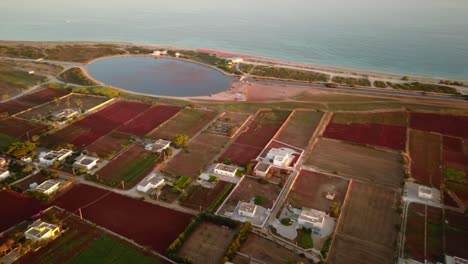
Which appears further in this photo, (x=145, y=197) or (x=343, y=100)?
(x=343, y=100)

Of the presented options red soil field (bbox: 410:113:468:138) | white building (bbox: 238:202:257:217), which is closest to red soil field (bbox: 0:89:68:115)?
white building (bbox: 238:202:257:217)

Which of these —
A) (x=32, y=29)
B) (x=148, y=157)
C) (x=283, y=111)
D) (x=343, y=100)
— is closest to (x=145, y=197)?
(x=148, y=157)

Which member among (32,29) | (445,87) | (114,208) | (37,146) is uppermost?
(32,29)

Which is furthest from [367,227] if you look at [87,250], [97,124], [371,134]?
[97,124]

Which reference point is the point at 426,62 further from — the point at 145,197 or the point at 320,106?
the point at 145,197

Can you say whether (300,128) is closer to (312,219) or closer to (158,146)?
(158,146)

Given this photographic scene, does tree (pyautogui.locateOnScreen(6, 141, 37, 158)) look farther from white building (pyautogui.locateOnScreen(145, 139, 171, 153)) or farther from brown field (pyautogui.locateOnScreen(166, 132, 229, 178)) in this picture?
brown field (pyautogui.locateOnScreen(166, 132, 229, 178))

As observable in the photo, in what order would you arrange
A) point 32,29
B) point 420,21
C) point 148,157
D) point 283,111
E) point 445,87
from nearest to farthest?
1. point 148,157
2. point 283,111
3. point 445,87
4. point 32,29
5. point 420,21
